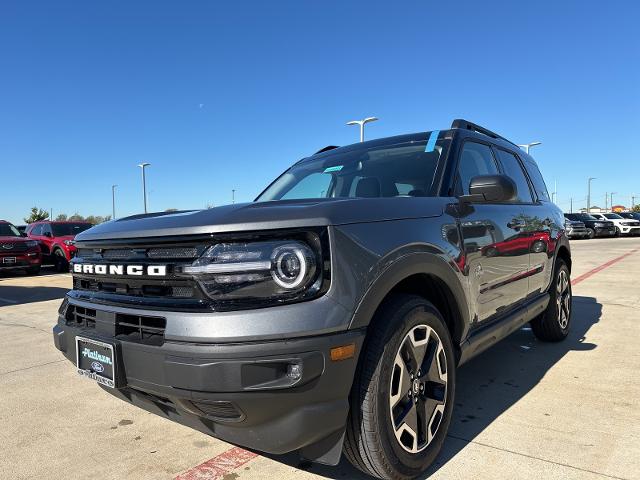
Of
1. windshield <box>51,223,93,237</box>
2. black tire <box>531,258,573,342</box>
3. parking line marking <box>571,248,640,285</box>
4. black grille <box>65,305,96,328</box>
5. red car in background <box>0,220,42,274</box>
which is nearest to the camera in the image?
black grille <box>65,305,96,328</box>

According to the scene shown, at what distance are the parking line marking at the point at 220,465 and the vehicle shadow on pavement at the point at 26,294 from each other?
731 centimetres

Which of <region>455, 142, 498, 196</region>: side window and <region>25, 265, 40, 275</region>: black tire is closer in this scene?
<region>455, 142, 498, 196</region>: side window

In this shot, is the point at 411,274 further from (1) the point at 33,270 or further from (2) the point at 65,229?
(2) the point at 65,229

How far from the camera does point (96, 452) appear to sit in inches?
111

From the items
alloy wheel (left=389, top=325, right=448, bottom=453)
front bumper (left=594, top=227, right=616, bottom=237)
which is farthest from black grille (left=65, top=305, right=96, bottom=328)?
front bumper (left=594, top=227, right=616, bottom=237)

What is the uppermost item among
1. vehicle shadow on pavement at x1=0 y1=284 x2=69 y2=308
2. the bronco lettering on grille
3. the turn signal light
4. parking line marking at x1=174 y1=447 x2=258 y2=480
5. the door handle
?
the door handle

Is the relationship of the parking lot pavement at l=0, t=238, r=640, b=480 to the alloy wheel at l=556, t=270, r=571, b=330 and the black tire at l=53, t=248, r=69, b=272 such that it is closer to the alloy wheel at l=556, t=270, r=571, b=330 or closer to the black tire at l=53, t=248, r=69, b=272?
the alloy wheel at l=556, t=270, r=571, b=330

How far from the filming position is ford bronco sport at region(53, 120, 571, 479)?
1873 mm


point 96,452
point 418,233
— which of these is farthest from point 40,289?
point 418,233

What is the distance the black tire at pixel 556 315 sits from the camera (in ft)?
15.7

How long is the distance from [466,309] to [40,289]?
34.1 feet

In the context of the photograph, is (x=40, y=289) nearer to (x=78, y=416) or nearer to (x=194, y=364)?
(x=78, y=416)

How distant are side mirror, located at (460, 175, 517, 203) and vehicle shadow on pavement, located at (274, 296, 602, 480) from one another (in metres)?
1.39

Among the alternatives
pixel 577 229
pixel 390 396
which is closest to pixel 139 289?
pixel 390 396
